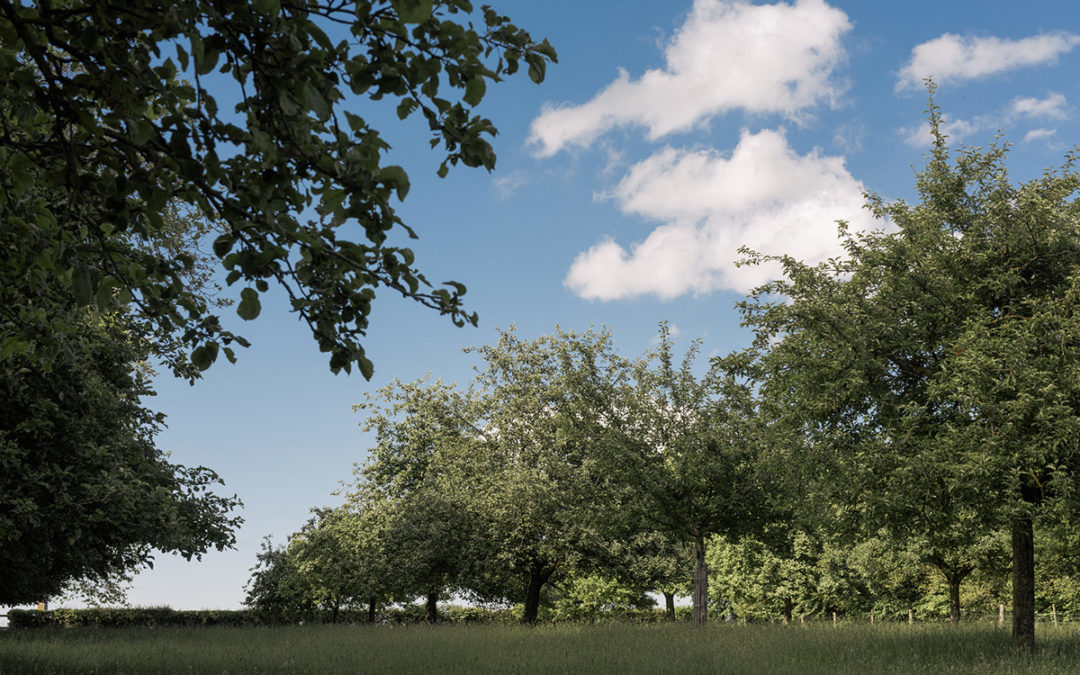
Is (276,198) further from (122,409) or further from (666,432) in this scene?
(666,432)

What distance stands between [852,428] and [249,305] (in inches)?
614

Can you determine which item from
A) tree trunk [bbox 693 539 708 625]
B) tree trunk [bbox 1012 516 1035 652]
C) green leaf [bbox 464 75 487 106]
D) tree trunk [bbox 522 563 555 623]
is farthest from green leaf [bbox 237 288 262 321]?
tree trunk [bbox 522 563 555 623]

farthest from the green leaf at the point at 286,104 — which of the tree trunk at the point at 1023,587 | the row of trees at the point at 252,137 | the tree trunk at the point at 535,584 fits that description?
the tree trunk at the point at 535,584

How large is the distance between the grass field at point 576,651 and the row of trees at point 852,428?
88.9 inches

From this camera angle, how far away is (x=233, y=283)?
4.87 metres

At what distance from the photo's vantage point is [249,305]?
454 centimetres

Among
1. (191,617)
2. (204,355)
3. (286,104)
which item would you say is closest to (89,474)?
(204,355)

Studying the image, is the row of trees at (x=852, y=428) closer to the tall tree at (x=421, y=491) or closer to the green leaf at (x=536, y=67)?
the tall tree at (x=421, y=491)

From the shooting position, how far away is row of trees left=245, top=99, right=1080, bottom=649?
559 inches

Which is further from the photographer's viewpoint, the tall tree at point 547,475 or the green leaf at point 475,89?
the tall tree at point 547,475

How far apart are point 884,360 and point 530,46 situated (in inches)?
565

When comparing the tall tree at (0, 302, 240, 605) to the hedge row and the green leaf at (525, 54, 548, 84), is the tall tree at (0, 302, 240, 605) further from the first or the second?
the hedge row

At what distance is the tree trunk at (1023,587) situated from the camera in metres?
15.9

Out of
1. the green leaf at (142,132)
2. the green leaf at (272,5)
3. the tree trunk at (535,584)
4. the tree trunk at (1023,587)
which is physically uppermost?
the green leaf at (272,5)
